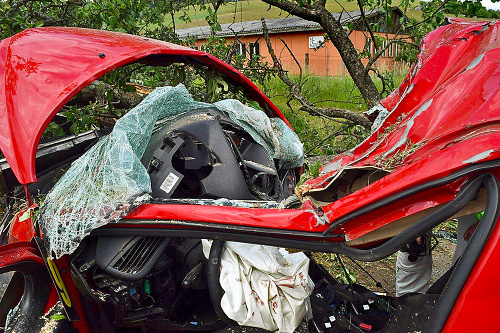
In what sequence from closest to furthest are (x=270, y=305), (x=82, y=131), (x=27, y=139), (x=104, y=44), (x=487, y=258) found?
(x=487, y=258)
(x=270, y=305)
(x=27, y=139)
(x=104, y=44)
(x=82, y=131)

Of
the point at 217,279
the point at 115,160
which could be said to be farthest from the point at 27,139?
the point at 217,279

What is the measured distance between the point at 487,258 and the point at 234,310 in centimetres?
96

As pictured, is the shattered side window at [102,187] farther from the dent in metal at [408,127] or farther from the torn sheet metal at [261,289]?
the dent in metal at [408,127]

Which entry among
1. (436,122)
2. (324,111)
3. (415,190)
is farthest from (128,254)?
(324,111)

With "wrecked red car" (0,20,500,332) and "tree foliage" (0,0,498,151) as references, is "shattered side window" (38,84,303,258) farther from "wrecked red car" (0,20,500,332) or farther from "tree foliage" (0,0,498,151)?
"tree foliage" (0,0,498,151)

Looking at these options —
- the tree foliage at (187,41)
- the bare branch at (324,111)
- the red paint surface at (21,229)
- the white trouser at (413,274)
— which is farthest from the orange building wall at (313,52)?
the red paint surface at (21,229)

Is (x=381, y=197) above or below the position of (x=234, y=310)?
above

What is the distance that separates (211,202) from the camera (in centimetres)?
198

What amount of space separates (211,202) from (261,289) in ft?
1.41

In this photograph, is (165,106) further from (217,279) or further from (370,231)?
(370,231)

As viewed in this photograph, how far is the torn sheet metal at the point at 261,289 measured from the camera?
1853 millimetres

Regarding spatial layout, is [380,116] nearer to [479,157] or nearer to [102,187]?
[479,157]

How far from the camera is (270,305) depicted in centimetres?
187

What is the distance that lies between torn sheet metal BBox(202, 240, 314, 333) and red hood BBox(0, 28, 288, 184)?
3.08ft
